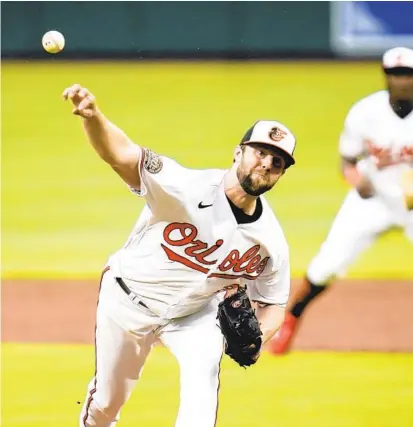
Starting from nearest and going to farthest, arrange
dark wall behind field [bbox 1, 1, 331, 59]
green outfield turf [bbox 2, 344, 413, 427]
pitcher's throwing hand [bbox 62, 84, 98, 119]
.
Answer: pitcher's throwing hand [bbox 62, 84, 98, 119] < green outfield turf [bbox 2, 344, 413, 427] < dark wall behind field [bbox 1, 1, 331, 59]

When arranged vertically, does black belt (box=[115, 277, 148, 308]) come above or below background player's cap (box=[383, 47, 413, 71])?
below

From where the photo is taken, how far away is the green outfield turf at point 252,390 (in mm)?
5895

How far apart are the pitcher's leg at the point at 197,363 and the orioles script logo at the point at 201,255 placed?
0.86ft

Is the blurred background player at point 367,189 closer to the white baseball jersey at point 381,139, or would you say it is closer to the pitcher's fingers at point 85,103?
the white baseball jersey at point 381,139

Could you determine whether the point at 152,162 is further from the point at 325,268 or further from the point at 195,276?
the point at 325,268

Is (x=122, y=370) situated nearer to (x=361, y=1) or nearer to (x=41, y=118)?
(x=41, y=118)

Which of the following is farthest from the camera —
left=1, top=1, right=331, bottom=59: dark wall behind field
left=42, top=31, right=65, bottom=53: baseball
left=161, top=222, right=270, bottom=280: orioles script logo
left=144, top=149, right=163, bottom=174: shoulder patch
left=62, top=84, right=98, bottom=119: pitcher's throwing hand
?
left=1, top=1, right=331, bottom=59: dark wall behind field

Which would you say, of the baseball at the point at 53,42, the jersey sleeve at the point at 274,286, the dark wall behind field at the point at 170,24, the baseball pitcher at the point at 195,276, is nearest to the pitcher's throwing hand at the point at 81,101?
the baseball pitcher at the point at 195,276

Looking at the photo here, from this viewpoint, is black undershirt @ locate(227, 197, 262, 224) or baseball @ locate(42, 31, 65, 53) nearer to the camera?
baseball @ locate(42, 31, 65, 53)

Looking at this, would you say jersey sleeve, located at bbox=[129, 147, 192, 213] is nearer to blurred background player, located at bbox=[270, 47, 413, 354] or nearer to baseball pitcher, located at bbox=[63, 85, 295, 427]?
baseball pitcher, located at bbox=[63, 85, 295, 427]

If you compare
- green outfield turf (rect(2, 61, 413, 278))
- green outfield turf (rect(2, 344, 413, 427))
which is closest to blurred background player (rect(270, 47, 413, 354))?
green outfield turf (rect(2, 344, 413, 427))

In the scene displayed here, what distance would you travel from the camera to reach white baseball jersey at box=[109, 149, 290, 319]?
445cm

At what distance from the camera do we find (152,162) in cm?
425

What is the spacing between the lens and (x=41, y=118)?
13797 mm
